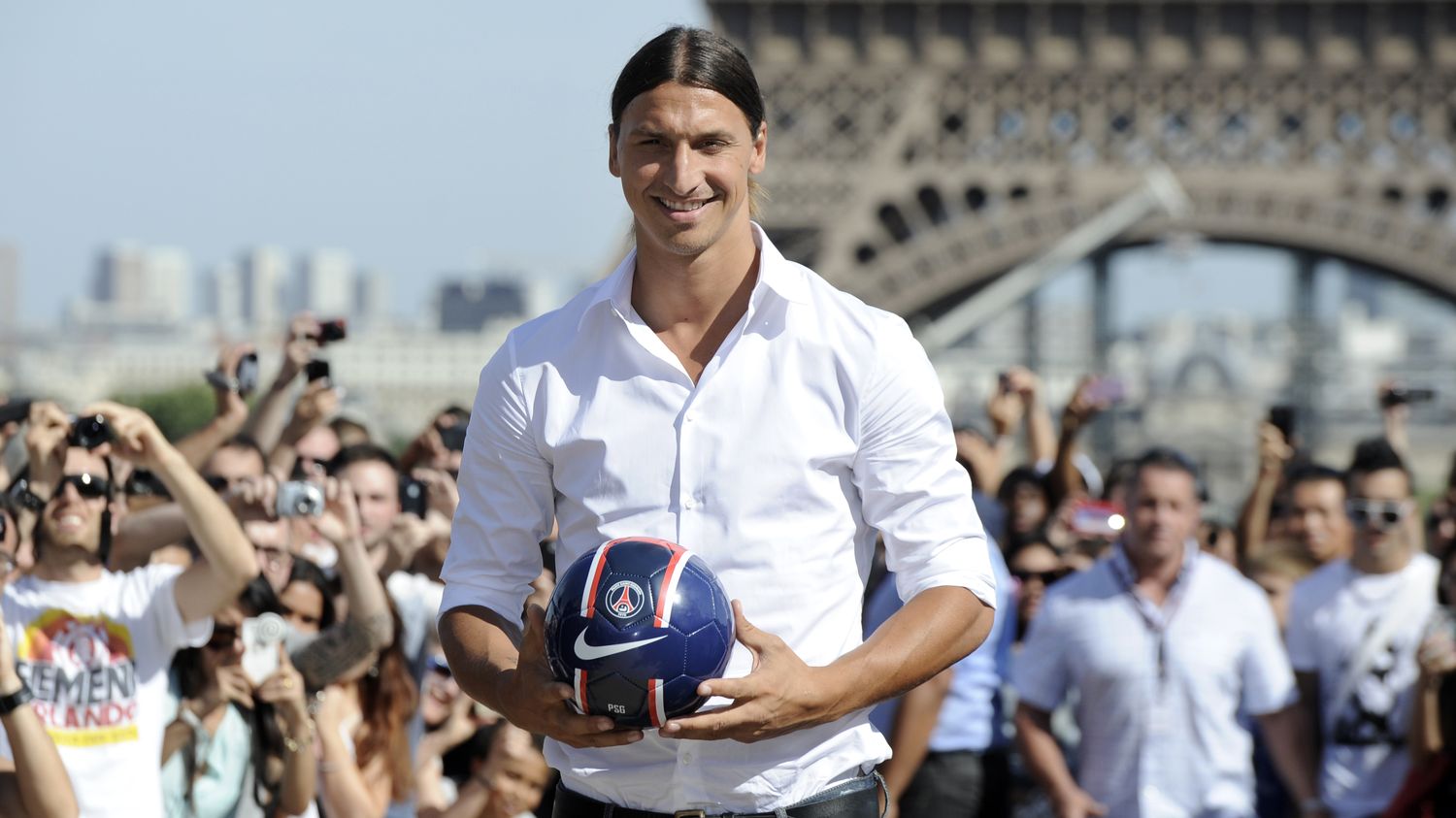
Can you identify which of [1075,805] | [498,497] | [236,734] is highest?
[498,497]

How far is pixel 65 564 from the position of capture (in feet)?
16.1

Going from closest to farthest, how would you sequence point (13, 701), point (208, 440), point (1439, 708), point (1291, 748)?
point (13, 701), point (1439, 708), point (1291, 748), point (208, 440)

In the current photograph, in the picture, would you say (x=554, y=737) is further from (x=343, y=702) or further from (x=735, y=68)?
(x=343, y=702)

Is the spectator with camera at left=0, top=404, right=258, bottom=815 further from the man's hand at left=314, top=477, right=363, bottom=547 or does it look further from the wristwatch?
the man's hand at left=314, top=477, right=363, bottom=547

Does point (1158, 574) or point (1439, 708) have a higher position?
point (1158, 574)

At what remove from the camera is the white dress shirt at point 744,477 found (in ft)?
9.84

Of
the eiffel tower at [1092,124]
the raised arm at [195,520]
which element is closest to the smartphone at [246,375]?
the raised arm at [195,520]

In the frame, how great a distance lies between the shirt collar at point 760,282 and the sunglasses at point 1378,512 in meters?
4.39

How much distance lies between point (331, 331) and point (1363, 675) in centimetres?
368

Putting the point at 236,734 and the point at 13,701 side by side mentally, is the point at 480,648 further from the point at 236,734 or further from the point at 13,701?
the point at 236,734

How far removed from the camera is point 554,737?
2.96 metres

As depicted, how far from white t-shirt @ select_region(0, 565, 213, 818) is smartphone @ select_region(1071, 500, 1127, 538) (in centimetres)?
362

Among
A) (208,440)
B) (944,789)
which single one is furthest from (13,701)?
(944,789)

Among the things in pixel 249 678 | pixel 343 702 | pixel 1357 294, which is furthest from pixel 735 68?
pixel 1357 294
